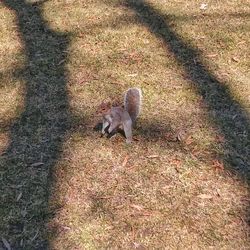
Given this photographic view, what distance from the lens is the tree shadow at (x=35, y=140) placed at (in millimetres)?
3045

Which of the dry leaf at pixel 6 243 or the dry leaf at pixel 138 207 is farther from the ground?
the dry leaf at pixel 138 207

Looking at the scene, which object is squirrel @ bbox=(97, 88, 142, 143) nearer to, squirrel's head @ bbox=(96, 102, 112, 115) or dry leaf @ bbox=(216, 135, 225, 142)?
squirrel's head @ bbox=(96, 102, 112, 115)

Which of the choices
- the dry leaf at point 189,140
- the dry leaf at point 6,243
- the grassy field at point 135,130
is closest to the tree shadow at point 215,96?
the grassy field at point 135,130

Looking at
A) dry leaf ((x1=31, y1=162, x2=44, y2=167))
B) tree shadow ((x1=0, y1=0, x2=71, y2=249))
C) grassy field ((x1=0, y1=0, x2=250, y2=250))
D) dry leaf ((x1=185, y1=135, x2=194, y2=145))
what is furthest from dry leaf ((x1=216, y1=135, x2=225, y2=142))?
dry leaf ((x1=31, y1=162, x2=44, y2=167))

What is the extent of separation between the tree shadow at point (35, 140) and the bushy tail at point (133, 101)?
568mm

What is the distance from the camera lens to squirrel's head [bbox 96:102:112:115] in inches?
157

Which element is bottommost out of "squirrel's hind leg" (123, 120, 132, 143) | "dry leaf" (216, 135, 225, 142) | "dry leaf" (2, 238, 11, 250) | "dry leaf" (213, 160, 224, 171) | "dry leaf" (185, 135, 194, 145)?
"dry leaf" (2, 238, 11, 250)

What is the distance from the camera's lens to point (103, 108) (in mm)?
4047

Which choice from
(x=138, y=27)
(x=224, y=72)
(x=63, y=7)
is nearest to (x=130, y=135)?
(x=224, y=72)

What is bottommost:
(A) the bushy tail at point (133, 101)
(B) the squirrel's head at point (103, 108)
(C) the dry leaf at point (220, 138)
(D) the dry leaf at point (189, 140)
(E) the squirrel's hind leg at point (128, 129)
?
(B) the squirrel's head at point (103, 108)

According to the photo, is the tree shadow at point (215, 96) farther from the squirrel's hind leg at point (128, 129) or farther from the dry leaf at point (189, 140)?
the squirrel's hind leg at point (128, 129)

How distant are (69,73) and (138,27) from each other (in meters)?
1.14

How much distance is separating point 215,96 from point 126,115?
101 cm

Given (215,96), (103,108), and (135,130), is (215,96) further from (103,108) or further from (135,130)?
(103,108)
